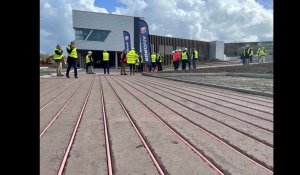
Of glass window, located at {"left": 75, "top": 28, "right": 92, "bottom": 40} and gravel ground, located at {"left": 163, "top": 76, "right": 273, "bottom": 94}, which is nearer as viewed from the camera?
gravel ground, located at {"left": 163, "top": 76, "right": 273, "bottom": 94}

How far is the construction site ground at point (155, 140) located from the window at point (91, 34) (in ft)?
129

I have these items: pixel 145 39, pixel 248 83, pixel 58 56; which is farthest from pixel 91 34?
pixel 248 83

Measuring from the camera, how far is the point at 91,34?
144 ft

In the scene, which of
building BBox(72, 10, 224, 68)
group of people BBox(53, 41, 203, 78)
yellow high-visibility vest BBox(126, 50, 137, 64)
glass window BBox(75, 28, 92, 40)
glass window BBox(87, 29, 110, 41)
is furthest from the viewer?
glass window BBox(87, 29, 110, 41)

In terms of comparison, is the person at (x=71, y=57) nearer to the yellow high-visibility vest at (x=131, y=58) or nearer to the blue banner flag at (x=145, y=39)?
the yellow high-visibility vest at (x=131, y=58)

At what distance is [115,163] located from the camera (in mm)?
2561

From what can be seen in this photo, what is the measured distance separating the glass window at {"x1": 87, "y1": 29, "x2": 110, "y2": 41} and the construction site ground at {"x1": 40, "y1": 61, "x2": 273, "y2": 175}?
131ft

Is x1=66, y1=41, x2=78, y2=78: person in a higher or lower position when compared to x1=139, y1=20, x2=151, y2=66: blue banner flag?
lower

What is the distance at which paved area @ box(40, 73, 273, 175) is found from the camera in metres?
2.50

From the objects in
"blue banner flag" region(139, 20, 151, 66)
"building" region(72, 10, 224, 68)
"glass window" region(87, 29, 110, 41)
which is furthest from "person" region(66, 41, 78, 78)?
"glass window" region(87, 29, 110, 41)

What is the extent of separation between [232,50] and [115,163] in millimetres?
68561

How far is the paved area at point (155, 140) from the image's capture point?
2496 mm

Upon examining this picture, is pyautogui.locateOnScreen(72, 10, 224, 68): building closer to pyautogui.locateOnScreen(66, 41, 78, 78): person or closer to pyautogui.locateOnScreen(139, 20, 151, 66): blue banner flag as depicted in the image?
pyautogui.locateOnScreen(139, 20, 151, 66): blue banner flag
